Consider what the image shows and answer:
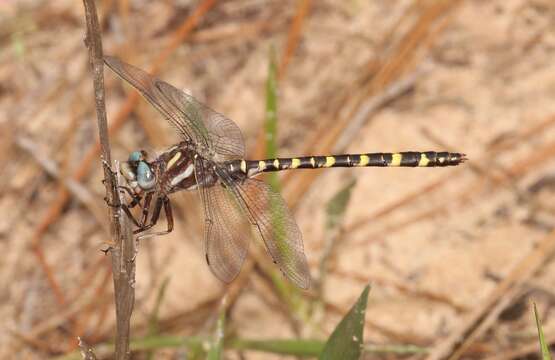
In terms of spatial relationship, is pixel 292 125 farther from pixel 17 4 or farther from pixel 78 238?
pixel 17 4

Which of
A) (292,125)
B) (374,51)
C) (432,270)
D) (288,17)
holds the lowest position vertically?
(432,270)

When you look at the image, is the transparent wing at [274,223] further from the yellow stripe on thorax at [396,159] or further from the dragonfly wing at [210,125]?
the yellow stripe on thorax at [396,159]

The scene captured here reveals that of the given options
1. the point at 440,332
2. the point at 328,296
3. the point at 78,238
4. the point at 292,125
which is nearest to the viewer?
the point at 440,332

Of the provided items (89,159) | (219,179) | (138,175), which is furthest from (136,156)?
(89,159)

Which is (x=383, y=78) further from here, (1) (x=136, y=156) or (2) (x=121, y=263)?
(2) (x=121, y=263)

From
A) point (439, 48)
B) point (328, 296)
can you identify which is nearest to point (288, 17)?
point (439, 48)

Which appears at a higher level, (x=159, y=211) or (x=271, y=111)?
(x=271, y=111)

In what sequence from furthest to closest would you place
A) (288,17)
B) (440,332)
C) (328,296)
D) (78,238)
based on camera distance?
(288,17) < (78,238) < (328,296) < (440,332)

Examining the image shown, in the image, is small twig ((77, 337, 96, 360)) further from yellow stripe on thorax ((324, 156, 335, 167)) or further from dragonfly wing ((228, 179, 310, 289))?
yellow stripe on thorax ((324, 156, 335, 167))
